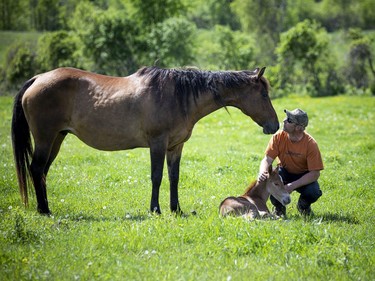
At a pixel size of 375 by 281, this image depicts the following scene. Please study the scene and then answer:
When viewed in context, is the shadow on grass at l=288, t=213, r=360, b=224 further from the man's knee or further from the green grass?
the man's knee

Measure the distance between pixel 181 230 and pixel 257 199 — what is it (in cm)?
194

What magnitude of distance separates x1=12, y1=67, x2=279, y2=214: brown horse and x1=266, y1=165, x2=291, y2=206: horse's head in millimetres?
835

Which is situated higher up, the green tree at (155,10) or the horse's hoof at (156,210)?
the green tree at (155,10)

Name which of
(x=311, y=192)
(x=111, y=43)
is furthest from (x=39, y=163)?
(x=111, y=43)

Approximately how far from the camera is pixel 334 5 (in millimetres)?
80625

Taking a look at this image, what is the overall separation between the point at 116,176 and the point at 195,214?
3.28m

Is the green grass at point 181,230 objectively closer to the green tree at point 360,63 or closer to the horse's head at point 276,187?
the horse's head at point 276,187

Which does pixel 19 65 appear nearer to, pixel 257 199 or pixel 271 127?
pixel 271 127

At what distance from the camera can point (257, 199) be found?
8.57m

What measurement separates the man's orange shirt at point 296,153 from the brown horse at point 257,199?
0.30 meters

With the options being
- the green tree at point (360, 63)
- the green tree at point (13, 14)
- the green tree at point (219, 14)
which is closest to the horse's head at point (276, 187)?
the green tree at point (360, 63)

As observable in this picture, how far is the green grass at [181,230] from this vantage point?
230 inches

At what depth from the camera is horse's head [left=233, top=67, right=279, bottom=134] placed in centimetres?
862

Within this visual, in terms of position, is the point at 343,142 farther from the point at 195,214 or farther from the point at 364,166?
the point at 195,214
